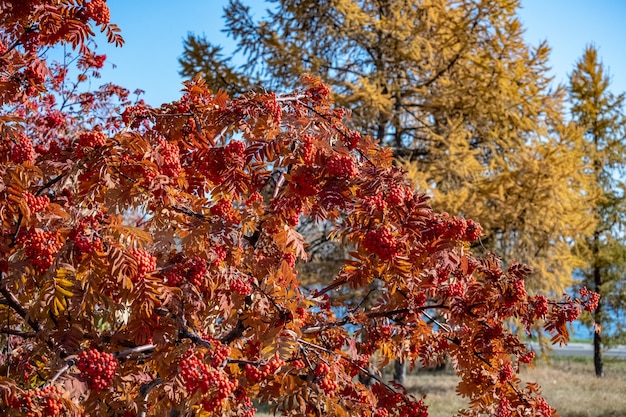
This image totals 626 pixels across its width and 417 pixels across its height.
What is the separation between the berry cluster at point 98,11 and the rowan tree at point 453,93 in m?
8.08

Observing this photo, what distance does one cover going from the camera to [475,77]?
11680mm

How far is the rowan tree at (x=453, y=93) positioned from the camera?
37.6 ft

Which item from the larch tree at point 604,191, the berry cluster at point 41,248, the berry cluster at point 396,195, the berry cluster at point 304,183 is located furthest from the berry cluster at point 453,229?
the larch tree at point 604,191

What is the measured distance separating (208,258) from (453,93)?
9526mm

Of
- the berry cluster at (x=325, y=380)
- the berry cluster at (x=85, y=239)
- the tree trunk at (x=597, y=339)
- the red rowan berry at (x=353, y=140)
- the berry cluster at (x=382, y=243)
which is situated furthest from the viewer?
the tree trunk at (x=597, y=339)

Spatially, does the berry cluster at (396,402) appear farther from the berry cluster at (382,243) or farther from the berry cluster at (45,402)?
the berry cluster at (45,402)

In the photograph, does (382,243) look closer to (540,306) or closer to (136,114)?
(540,306)

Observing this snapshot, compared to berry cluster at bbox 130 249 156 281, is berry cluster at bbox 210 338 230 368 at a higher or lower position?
lower

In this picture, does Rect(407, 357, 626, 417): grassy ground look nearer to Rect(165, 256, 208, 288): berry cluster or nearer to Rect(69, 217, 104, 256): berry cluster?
Rect(165, 256, 208, 288): berry cluster

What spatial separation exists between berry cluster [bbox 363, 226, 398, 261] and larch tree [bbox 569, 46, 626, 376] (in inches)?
599

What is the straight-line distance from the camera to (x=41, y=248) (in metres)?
2.58

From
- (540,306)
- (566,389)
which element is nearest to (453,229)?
(540,306)

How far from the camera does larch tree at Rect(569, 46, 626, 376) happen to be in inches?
671

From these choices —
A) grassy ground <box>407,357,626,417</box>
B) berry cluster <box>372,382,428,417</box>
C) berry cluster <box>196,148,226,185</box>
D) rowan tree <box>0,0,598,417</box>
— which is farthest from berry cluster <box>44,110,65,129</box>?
grassy ground <box>407,357,626,417</box>
